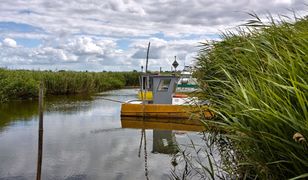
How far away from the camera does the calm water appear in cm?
871

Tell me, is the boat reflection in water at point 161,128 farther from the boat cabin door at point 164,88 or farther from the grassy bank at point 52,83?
the grassy bank at point 52,83

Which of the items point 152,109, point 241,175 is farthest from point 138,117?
point 241,175

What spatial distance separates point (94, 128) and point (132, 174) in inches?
260

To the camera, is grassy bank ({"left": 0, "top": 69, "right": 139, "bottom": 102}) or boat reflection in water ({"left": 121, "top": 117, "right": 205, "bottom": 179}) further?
grassy bank ({"left": 0, "top": 69, "right": 139, "bottom": 102})

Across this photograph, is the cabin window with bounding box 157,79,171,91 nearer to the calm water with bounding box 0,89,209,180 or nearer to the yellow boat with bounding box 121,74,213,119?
the yellow boat with bounding box 121,74,213,119

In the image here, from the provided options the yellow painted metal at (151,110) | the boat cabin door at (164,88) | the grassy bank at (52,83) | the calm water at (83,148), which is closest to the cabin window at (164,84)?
the boat cabin door at (164,88)

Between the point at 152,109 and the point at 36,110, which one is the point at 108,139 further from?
the point at 36,110

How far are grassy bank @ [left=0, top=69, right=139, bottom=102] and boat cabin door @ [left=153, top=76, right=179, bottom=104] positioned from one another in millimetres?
8110

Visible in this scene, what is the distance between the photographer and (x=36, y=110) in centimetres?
2000

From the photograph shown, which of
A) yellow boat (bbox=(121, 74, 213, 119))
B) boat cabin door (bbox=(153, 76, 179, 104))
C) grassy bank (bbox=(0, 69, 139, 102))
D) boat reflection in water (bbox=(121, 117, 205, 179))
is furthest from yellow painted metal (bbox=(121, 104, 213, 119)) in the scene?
grassy bank (bbox=(0, 69, 139, 102))

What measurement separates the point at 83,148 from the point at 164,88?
7.96 m

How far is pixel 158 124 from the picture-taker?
16.6 m

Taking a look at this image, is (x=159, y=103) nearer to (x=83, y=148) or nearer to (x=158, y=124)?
(x=158, y=124)

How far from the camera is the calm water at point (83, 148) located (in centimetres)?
871
